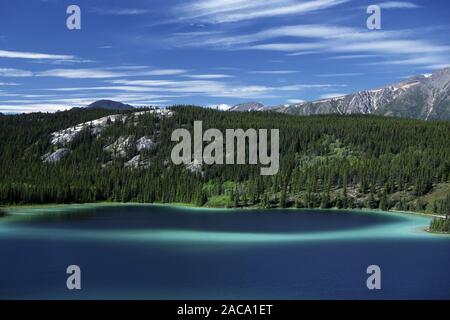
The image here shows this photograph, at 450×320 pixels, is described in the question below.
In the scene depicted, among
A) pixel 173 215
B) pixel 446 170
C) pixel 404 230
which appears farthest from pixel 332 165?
pixel 404 230

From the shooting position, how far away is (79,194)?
625 feet

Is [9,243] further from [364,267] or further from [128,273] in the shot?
[364,267]

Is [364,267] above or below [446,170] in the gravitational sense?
below

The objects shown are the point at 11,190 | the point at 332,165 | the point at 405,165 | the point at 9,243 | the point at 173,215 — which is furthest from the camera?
the point at 332,165

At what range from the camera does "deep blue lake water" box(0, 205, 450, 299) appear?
54125 mm

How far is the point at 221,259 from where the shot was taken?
7088 centimetres

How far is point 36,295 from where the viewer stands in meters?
51.7

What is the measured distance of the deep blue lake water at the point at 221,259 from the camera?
178 ft

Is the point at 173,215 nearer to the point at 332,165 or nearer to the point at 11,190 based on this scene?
the point at 11,190

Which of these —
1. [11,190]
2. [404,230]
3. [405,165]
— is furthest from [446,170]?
[11,190]
